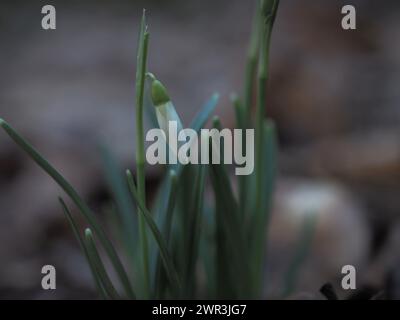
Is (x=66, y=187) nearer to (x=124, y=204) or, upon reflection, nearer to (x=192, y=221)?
(x=192, y=221)

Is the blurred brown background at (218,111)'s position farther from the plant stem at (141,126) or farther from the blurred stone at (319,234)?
the plant stem at (141,126)

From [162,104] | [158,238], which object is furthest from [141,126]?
[158,238]

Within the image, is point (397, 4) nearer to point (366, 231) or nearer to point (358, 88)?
point (358, 88)

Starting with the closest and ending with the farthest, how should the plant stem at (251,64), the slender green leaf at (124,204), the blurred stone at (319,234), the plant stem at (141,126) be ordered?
the plant stem at (141,126) < the plant stem at (251,64) < the slender green leaf at (124,204) < the blurred stone at (319,234)

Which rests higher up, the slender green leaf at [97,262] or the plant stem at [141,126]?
the plant stem at [141,126]

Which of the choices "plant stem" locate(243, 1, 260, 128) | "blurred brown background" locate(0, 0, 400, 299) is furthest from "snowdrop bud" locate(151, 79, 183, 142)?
"blurred brown background" locate(0, 0, 400, 299)

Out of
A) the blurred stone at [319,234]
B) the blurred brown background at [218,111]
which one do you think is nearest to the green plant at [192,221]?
the blurred brown background at [218,111]

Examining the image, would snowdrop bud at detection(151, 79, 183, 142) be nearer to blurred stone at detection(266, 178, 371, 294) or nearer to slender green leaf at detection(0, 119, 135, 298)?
slender green leaf at detection(0, 119, 135, 298)
